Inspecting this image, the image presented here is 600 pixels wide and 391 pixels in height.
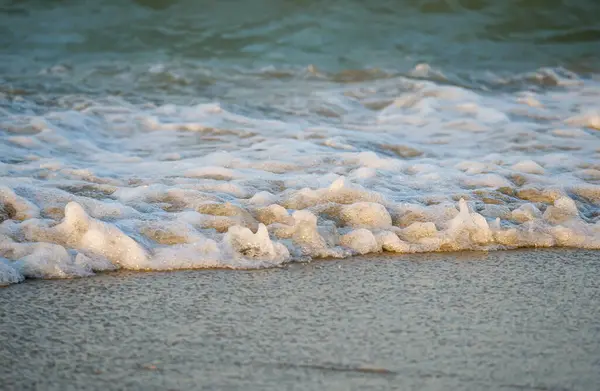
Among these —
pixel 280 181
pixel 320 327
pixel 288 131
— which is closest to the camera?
pixel 320 327

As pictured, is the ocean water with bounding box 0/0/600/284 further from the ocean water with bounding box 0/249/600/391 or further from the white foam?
the ocean water with bounding box 0/249/600/391

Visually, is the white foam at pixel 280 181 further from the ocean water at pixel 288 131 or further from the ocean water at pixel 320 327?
the ocean water at pixel 320 327

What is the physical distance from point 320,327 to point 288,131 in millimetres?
2553

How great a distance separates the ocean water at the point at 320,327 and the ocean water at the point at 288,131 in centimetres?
17

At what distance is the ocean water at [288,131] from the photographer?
2592mm

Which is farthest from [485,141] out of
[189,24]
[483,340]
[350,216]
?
[189,24]

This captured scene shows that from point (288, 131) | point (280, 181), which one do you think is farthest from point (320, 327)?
point (288, 131)

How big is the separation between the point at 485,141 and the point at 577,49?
12.1ft

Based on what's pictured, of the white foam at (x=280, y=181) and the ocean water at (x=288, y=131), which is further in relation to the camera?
the ocean water at (x=288, y=131)

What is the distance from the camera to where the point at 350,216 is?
109 inches

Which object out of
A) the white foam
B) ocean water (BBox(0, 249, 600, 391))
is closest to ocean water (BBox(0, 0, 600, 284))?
the white foam

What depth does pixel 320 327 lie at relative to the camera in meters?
1.91

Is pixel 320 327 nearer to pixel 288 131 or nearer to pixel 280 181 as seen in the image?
pixel 280 181

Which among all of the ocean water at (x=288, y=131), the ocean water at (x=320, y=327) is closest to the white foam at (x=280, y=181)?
the ocean water at (x=288, y=131)
